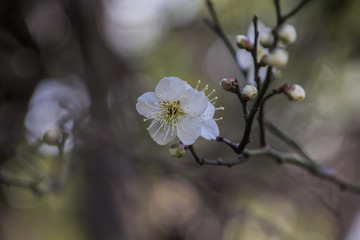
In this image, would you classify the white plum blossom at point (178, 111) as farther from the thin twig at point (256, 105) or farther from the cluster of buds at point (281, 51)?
the cluster of buds at point (281, 51)

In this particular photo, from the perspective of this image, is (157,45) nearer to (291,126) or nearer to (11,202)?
(291,126)

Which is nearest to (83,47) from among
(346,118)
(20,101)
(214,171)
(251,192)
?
(20,101)

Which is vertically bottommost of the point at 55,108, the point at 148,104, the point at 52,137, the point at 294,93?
the point at 55,108

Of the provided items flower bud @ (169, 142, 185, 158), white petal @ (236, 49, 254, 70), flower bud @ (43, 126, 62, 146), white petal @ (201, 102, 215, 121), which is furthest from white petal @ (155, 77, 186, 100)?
flower bud @ (43, 126, 62, 146)

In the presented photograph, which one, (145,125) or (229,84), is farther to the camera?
(145,125)

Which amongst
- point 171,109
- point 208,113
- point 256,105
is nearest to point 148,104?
point 171,109

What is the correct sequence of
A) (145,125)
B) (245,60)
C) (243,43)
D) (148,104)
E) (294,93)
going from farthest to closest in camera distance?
(145,125), (245,60), (148,104), (243,43), (294,93)

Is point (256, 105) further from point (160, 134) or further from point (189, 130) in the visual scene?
point (160, 134)

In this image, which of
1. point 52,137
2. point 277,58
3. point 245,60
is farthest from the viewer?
point 52,137
